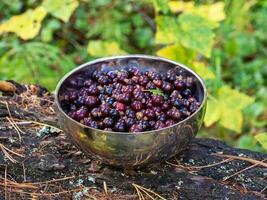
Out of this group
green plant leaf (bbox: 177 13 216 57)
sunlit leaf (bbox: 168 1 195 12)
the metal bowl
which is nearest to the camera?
the metal bowl

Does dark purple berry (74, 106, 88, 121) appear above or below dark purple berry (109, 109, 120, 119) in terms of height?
below

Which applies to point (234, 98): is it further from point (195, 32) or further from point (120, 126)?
point (120, 126)

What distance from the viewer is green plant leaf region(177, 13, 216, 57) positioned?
201cm

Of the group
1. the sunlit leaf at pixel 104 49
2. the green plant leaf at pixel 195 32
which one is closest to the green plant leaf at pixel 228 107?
the green plant leaf at pixel 195 32

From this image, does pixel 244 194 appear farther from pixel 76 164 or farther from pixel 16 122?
pixel 16 122

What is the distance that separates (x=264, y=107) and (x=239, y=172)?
54.0 inches

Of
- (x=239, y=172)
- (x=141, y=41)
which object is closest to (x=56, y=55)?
(x=141, y=41)

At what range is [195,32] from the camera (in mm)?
2053

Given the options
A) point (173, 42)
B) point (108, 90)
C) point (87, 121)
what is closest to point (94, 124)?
point (87, 121)

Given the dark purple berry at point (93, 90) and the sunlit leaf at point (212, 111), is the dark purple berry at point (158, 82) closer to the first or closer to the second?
the dark purple berry at point (93, 90)

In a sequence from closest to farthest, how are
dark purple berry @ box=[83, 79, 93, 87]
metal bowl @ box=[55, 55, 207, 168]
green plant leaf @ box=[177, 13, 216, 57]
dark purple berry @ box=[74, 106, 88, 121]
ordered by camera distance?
metal bowl @ box=[55, 55, 207, 168]
dark purple berry @ box=[74, 106, 88, 121]
dark purple berry @ box=[83, 79, 93, 87]
green plant leaf @ box=[177, 13, 216, 57]

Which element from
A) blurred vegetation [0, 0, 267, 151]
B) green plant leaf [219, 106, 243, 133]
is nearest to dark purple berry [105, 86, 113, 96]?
blurred vegetation [0, 0, 267, 151]

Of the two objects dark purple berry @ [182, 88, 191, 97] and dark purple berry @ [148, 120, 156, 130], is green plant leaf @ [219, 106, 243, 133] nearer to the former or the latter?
dark purple berry @ [182, 88, 191, 97]

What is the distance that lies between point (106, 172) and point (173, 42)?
38.9 inches
